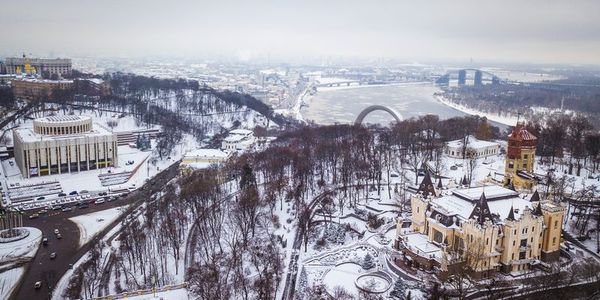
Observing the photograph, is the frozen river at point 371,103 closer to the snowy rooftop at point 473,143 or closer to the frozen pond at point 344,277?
the snowy rooftop at point 473,143

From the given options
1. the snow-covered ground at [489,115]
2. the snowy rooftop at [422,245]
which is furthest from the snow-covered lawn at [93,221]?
the snow-covered ground at [489,115]

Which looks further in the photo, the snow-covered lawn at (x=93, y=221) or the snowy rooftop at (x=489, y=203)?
the snow-covered lawn at (x=93, y=221)

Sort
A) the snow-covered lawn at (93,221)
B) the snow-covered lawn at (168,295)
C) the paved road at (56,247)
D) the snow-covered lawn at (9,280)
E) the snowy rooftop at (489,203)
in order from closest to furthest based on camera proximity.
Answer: the snow-covered lawn at (168,295), the snow-covered lawn at (9,280), the paved road at (56,247), the snowy rooftop at (489,203), the snow-covered lawn at (93,221)

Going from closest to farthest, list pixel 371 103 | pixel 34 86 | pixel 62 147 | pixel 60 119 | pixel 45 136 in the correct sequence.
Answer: pixel 62 147
pixel 45 136
pixel 60 119
pixel 34 86
pixel 371 103

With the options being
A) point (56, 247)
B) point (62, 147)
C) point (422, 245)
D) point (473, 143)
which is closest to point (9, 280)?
point (56, 247)

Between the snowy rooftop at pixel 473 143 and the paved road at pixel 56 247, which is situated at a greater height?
the snowy rooftop at pixel 473 143

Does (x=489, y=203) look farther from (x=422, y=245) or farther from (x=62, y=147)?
(x=62, y=147)
